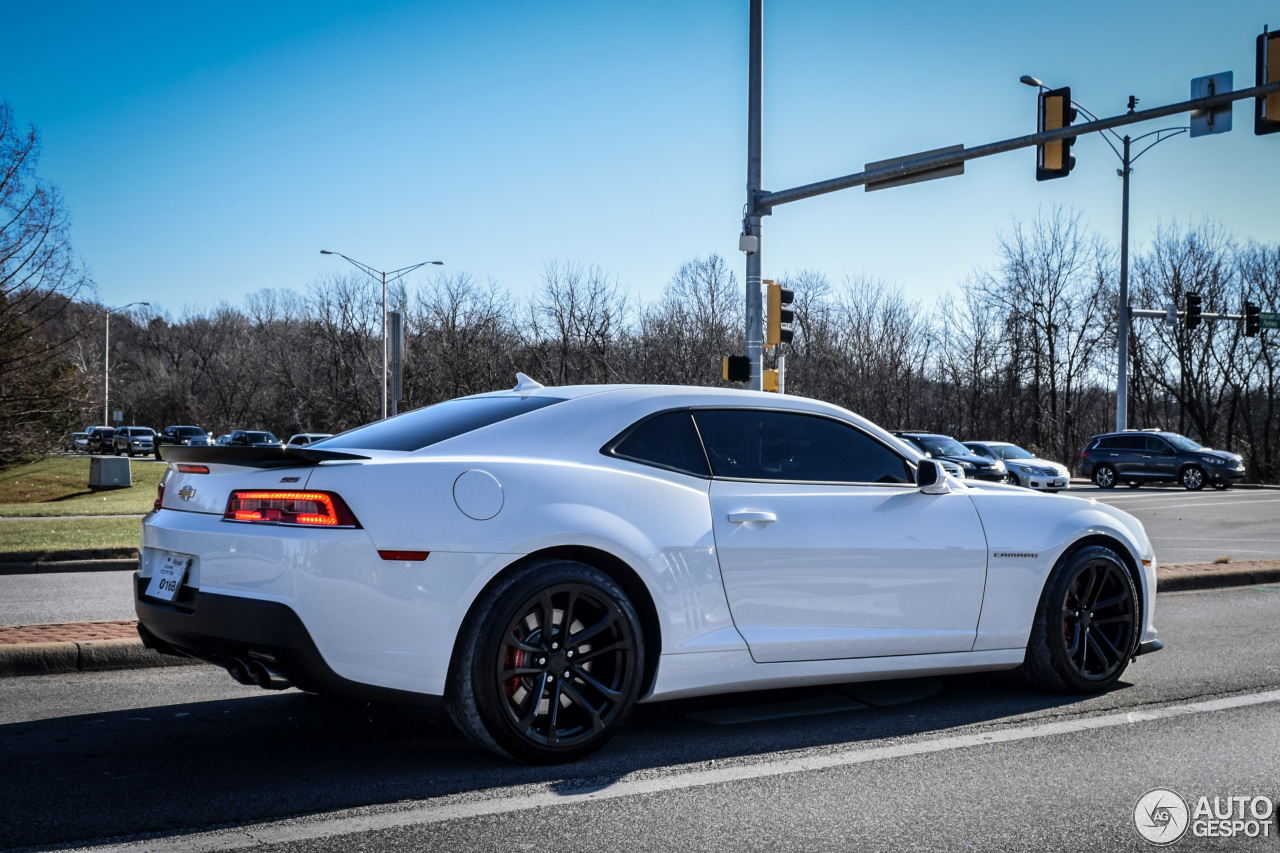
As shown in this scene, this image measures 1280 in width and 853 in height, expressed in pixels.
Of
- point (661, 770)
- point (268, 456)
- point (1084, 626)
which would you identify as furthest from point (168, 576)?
point (1084, 626)

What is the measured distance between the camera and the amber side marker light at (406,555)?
152 inches

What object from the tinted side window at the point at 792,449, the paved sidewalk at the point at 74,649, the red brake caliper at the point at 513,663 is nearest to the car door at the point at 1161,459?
the tinted side window at the point at 792,449

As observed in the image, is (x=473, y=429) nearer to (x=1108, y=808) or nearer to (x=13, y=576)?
(x=1108, y=808)

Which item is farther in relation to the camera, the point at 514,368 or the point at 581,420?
the point at 514,368

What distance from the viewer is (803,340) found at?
6016 cm

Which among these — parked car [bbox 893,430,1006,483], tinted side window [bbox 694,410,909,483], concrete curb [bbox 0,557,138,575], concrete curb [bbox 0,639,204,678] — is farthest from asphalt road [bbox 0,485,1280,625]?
tinted side window [bbox 694,410,909,483]

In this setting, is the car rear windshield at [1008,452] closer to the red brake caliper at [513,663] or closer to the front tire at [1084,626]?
the front tire at [1084,626]

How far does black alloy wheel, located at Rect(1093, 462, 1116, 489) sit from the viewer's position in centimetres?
3400

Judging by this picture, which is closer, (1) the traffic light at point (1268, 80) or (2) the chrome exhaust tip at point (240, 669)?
(2) the chrome exhaust tip at point (240, 669)

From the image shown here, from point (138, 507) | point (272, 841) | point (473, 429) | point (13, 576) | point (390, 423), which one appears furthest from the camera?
point (138, 507)

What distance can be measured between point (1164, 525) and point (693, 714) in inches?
632

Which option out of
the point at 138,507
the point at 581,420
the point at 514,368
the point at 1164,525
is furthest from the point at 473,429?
the point at 514,368

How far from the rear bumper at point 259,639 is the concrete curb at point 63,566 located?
8.35 m

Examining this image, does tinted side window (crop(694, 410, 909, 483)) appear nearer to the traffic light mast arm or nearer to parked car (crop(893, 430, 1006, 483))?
the traffic light mast arm
